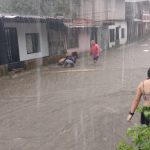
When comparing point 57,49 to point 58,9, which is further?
point 58,9

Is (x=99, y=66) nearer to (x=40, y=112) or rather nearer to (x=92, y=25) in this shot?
(x=92, y=25)

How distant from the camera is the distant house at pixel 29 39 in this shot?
16797 millimetres

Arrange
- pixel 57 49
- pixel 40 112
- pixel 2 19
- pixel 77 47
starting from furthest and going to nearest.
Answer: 1. pixel 77 47
2. pixel 57 49
3. pixel 2 19
4. pixel 40 112

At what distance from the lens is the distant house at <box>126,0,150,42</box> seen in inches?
1625

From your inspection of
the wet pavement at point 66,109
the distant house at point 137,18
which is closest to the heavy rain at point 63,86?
the wet pavement at point 66,109

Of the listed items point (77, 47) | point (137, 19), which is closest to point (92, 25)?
point (77, 47)

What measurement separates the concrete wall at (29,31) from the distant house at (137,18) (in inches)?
840

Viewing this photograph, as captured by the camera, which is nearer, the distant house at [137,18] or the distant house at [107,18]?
the distant house at [107,18]

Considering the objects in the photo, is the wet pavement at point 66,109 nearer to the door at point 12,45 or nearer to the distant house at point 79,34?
the door at point 12,45

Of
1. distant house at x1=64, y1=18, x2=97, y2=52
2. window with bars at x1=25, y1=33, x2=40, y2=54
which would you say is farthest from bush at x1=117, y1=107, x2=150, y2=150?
distant house at x1=64, y1=18, x2=97, y2=52

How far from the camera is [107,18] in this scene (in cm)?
3372

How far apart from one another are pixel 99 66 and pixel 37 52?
12.4 feet

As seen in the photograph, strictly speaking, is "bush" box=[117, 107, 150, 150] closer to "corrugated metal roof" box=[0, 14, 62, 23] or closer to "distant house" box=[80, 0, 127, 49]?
"corrugated metal roof" box=[0, 14, 62, 23]

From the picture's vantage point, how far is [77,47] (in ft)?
85.4
